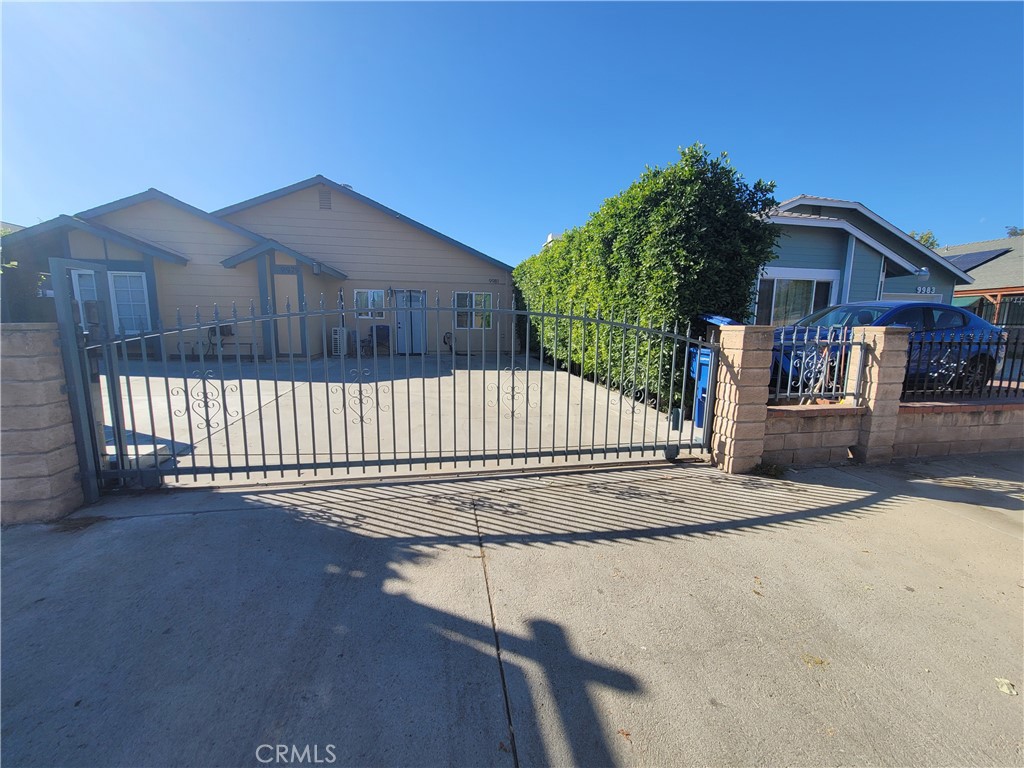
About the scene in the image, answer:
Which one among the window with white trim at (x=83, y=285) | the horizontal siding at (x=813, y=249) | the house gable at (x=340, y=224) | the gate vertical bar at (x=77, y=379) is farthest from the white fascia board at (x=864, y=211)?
the window with white trim at (x=83, y=285)

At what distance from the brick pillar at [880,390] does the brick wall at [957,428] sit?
0.77 feet

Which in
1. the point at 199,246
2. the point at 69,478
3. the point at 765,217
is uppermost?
the point at 199,246

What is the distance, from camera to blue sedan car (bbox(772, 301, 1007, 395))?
4.76m

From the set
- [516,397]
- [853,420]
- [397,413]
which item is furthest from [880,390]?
[397,413]

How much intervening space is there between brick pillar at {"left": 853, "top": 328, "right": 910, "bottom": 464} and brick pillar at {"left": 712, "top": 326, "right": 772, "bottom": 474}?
1.31 metres

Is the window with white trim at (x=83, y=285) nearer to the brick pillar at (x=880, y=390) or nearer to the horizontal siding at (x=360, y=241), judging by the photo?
the horizontal siding at (x=360, y=241)

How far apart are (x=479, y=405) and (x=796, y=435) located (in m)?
4.45

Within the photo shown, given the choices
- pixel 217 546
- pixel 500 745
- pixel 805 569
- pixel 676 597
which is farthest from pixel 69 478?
pixel 805 569

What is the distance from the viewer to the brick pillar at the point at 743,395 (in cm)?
418

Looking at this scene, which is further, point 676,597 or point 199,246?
point 199,246

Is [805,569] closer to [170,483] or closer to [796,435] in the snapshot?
[796,435]

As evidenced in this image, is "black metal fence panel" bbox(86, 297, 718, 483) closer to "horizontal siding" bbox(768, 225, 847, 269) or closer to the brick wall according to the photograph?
the brick wall

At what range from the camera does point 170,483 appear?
3.88 meters

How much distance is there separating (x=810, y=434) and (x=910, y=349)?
1.89m
